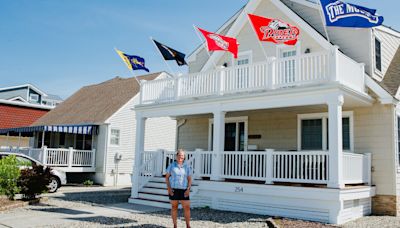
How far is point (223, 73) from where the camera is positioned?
13727mm

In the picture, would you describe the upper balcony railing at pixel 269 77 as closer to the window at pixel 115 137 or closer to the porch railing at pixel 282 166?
the porch railing at pixel 282 166

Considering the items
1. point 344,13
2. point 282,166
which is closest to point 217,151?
point 282,166

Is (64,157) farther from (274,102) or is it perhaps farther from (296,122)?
(274,102)

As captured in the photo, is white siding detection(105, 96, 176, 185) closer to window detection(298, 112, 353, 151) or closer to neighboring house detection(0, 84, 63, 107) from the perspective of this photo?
window detection(298, 112, 353, 151)

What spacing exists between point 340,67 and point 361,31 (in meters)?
3.43

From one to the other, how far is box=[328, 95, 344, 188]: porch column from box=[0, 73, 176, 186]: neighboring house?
14339 millimetres

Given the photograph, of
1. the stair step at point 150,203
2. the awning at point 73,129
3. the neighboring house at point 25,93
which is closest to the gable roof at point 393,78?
the stair step at point 150,203

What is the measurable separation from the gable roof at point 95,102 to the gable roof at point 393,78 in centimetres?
1477

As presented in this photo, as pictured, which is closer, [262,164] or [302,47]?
Answer: [262,164]

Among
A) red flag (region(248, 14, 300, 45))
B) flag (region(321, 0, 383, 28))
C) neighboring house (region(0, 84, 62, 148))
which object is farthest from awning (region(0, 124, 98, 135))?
flag (region(321, 0, 383, 28))

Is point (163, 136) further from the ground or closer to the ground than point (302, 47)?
closer to the ground

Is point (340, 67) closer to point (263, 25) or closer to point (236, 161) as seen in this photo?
point (263, 25)

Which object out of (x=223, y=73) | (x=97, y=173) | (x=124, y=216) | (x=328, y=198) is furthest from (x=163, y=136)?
(x=328, y=198)

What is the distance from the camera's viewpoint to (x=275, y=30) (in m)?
13.2
